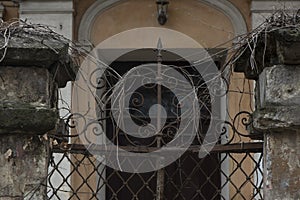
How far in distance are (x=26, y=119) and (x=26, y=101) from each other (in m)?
0.12

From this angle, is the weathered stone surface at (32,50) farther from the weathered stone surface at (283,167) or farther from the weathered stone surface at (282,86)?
the weathered stone surface at (283,167)

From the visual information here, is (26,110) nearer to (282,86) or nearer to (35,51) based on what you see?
(35,51)

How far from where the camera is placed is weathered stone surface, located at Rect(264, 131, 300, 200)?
2986 mm

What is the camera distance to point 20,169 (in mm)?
3047

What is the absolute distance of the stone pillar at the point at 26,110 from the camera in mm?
2979

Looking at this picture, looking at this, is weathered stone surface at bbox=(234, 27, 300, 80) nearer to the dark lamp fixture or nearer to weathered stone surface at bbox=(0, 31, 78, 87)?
weathered stone surface at bbox=(0, 31, 78, 87)

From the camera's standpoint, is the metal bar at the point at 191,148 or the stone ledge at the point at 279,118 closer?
the stone ledge at the point at 279,118

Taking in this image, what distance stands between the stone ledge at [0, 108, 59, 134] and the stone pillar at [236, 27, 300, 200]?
0.98 meters

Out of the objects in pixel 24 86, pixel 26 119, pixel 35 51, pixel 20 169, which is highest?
pixel 35 51

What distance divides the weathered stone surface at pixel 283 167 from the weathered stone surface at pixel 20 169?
107cm

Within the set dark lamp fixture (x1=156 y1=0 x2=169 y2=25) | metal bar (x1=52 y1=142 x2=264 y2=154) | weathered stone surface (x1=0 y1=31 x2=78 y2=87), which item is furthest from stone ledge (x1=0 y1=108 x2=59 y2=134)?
dark lamp fixture (x1=156 y1=0 x2=169 y2=25)


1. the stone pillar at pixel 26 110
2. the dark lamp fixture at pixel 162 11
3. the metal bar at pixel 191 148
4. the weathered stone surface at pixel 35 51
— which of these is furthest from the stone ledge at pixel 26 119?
the dark lamp fixture at pixel 162 11

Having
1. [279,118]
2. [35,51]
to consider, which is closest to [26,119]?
[35,51]

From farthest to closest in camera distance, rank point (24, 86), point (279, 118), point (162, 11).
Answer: point (162, 11) → point (24, 86) → point (279, 118)
